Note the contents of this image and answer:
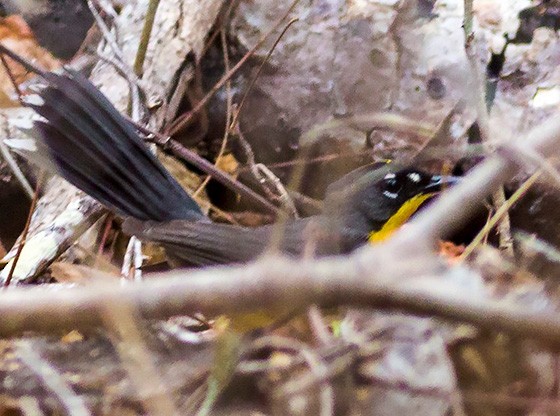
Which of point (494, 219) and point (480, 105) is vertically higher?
point (480, 105)

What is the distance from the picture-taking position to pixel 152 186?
242 cm

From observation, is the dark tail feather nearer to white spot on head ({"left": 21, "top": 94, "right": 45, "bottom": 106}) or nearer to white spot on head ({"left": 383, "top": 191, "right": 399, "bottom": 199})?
white spot on head ({"left": 21, "top": 94, "right": 45, "bottom": 106})

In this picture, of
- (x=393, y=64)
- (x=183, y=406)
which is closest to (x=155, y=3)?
(x=393, y=64)

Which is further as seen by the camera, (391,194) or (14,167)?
(14,167)

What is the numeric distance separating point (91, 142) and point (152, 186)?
26cm

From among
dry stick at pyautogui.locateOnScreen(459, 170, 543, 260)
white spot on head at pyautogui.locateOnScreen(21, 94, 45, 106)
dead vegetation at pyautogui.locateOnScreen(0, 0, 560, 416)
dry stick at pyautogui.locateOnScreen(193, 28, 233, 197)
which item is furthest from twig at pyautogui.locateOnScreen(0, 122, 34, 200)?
dry stick at pyautogui.locateOnScreen(459, 170, 543, 260)

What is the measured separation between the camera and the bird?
226cm

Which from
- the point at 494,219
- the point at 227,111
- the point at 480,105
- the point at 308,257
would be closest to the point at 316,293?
the point at 308,257

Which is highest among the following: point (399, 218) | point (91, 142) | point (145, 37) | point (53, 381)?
point (145, 37)

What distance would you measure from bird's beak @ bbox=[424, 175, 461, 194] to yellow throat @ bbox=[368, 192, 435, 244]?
41 mm

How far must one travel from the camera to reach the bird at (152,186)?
2.26 m

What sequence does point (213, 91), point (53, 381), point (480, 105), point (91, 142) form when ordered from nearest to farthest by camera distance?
point (53, 381) → point (480, 105) → point (91, 142) → point (213, 91)

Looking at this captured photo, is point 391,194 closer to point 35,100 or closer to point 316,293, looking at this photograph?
point 35,100

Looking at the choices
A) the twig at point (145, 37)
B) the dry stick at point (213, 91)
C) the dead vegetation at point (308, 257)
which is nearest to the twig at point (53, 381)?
the dead vegetation at point (308, 257)
